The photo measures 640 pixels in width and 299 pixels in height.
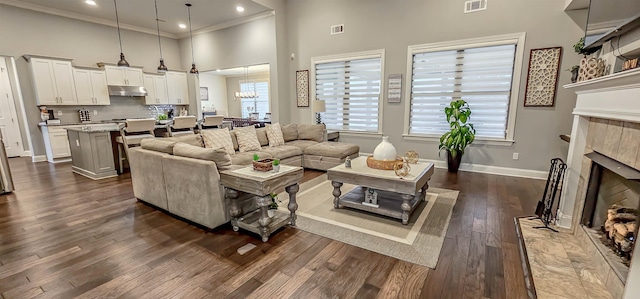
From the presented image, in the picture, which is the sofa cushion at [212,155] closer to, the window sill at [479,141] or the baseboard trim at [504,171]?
the baseboard trim at [504,171]

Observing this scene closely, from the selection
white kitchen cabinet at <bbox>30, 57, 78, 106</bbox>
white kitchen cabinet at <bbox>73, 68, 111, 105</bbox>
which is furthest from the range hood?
white kitchen cabinet at <bbox>30, 57, 78, 106</bbox>

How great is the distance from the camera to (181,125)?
6000 mm

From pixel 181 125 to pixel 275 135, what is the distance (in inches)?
93.4

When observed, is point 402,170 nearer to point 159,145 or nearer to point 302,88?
point 159,145

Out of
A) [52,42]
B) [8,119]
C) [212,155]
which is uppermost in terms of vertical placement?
[52,42]

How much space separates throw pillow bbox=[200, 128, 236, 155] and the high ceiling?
3.41 meters

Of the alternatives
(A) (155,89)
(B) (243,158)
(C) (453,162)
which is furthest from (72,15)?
(C) (453,162)

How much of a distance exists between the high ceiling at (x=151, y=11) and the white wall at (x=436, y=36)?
1424mm

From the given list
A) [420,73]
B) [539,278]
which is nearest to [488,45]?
[420,73]

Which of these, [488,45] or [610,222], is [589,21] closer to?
[610,222]

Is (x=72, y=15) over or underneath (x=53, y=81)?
over

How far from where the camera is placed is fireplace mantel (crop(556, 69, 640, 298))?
1.69 metres

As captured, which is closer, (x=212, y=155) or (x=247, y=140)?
(x=212, y=155)

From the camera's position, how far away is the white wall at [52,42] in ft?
18.9
